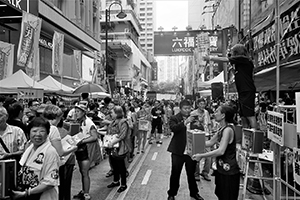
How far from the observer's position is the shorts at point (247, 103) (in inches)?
189

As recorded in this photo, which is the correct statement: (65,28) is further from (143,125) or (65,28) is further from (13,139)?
(13,139)

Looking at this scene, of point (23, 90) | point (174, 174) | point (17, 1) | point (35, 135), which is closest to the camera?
point (35, 135)

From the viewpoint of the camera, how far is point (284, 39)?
605 cm

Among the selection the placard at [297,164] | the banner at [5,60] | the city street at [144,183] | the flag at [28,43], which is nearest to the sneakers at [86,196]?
the city street at [144,183]

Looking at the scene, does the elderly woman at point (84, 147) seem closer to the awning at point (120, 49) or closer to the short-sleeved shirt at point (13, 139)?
the short-sleeved shirt at point (13, 139)

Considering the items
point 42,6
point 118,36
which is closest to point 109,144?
point 42,6

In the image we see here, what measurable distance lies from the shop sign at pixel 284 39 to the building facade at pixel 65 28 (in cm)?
1044

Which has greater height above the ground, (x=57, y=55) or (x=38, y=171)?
(x=57, y=55)

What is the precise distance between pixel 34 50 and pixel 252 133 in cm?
942

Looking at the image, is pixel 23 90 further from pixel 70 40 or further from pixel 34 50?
pixel 70 40

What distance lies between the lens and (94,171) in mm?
8086

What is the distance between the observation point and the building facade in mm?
16312

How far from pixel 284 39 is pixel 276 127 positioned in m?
3.00

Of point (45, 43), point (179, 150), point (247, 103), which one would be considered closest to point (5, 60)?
point (179, 150)
